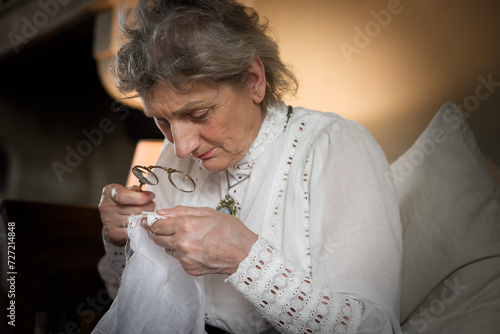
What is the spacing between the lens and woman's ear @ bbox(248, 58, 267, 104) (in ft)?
4.40

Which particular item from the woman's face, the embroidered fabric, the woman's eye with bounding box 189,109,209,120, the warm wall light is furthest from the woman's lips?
the warm wall light

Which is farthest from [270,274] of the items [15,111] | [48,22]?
[15,111]

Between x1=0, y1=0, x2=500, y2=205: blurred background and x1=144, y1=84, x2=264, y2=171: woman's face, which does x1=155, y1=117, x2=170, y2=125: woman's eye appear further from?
x1=0, y1=0, x2=500, y2=205: blurred background

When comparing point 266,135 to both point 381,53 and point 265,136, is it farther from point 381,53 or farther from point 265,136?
point 381,53

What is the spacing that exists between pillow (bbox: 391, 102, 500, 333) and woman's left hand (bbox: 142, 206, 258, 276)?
22.5 inches

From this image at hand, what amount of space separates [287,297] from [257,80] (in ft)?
2.20

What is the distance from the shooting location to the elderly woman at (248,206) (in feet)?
3.40

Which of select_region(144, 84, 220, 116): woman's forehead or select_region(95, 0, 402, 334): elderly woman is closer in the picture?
select_region(95, 0, 402, 334): elderly woman

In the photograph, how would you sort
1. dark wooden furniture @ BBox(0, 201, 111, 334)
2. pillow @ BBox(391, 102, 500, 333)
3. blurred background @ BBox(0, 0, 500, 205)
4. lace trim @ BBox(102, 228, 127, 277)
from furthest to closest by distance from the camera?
dark wooden furniture @ BBox(0, 201, 111, 334) → lace trim @ BBox(102, 228, 127, 277) → blurred background @ BBox(0, 0, 500, 205) → pillow @ BBox(391, 102, 500, 333)

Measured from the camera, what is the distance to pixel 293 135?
1.44 metres

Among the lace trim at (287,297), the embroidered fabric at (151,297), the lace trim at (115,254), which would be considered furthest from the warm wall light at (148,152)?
the lace trim at (287,297)

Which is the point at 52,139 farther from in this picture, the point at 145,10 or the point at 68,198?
the point at 145,10

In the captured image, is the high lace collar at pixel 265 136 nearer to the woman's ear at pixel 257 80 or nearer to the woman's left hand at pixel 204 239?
the woman's ear at pixel 257 80

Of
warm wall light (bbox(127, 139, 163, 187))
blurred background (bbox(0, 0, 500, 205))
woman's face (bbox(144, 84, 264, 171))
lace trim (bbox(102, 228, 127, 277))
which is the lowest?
warm wall light (bbox(127, 139, 163, 187))
